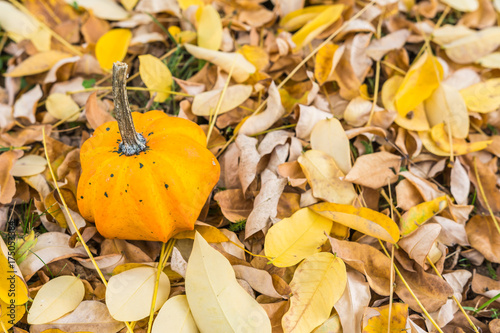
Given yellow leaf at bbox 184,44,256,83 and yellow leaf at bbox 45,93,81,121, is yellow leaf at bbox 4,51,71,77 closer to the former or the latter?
yellow leaf at bbox 45,93,81,121

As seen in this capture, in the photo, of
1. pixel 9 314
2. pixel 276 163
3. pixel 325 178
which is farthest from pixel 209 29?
pixel 9 314

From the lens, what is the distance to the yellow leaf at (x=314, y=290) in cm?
82

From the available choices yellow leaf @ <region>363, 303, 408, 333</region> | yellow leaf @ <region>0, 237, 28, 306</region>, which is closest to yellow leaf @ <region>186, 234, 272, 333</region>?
yellow leaf @ <region>363, 303, 408, 333</region>

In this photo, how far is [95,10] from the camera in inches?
52.6

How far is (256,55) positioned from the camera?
122 centimetres

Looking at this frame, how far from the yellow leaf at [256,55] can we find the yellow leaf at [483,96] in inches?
23.5

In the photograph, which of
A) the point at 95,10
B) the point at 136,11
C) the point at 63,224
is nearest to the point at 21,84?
the point at 95,10

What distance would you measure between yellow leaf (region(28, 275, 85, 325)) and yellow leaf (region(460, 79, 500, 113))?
115 centimetres

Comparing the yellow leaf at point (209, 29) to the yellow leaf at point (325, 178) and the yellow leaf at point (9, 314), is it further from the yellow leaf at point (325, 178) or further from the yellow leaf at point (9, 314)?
the yellow leaf at point (9, 314)

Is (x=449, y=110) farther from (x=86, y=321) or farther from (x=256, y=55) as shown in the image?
(x=86, y=321)

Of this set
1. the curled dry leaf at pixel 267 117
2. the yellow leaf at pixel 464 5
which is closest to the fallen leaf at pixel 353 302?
the curled dry leaf at pixel 267 117

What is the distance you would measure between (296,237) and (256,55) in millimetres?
591

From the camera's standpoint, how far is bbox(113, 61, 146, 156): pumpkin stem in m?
0.81

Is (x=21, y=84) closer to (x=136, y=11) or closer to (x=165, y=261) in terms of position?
(x=136, y=11)
